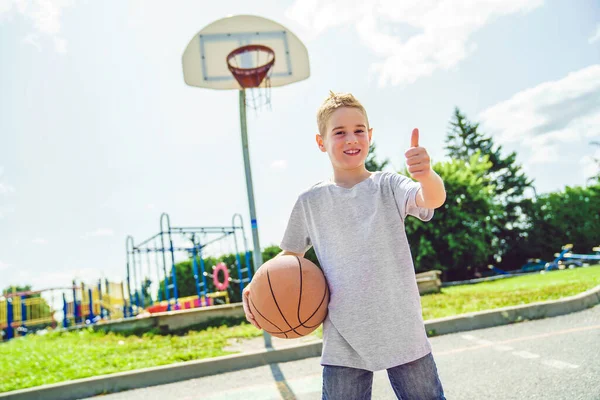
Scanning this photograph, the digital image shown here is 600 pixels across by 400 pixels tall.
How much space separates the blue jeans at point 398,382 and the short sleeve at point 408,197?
0.58 metres

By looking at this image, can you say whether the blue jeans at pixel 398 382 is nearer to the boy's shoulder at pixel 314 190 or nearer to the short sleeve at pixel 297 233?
the short sleeve at pixel 297 233

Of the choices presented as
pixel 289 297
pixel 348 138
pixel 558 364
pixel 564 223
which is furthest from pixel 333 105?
pixel 564 223

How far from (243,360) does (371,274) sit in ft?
12.2

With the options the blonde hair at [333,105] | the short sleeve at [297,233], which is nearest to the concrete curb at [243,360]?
the short sleeve at [297,233]

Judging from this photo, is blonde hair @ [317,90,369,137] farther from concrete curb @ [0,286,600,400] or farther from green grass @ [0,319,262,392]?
green grass @ [0,319,262,392]

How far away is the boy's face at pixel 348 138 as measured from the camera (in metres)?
1.98

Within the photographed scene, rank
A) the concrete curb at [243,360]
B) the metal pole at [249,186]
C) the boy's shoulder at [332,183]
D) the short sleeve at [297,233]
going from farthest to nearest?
the metal pole at [249,186] < the concrete curb at [243,360] < the short sleeve at [297,233] < the boy's shoulder at [332,183]

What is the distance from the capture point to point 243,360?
5.02 metres

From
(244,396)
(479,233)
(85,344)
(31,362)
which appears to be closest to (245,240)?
(85,344)

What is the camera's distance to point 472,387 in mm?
3328

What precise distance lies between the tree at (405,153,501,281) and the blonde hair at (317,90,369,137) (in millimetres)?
17753

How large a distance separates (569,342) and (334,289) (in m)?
3.66

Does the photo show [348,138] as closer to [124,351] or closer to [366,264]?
[366,264]

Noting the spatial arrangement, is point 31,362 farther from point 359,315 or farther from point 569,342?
point 569,342
